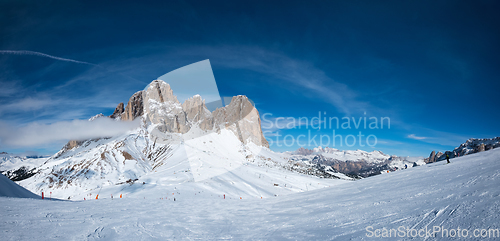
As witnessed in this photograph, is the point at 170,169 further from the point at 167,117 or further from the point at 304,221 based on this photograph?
the point at 167,117

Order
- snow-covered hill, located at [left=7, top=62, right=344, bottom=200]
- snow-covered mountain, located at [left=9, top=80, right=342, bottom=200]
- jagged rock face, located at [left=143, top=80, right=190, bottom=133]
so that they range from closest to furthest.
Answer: snow-covered hill, located at [left=7, top=62, right=344, bottom=200] < snow-covered mountain, located at [left=9, top=80, right=342, bottom=200] < jagged rock face, located at [left=143, top=80, right=190, bottom=133]

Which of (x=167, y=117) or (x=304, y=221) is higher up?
(x=167, y=117)

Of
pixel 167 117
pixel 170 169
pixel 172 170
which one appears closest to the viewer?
pixel 172 170

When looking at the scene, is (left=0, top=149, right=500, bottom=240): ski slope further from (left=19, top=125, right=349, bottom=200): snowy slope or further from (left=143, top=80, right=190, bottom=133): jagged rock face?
(left=143, top=80, right=190, bottom=133): jagged rock face

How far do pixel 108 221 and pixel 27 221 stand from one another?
2343 millimetres

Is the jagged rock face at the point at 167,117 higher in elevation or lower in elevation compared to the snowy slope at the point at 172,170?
higher

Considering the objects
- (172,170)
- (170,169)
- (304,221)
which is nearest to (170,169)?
(170,169)

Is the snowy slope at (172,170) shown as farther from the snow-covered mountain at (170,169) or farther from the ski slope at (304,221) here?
the ski slope at (304,221)

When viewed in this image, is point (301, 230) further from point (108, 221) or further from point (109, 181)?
point (109, 181)

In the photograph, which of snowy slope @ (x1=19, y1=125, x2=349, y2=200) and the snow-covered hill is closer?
the snow-covered hill

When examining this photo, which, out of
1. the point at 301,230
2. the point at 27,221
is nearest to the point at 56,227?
the point at 27,221

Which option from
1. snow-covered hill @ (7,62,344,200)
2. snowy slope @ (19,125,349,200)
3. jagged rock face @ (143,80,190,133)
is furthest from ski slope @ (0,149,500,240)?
jagged rock face @ (143,80,190,133)

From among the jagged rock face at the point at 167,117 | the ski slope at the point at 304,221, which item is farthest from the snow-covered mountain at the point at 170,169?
the ski slope at the point at 304,221

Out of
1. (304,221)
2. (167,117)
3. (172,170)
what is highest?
(167,117)
